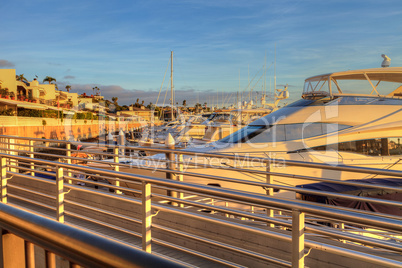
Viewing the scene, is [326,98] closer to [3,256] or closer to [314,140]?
[314,140]

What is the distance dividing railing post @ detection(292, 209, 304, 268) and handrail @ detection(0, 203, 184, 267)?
1552 millimetres

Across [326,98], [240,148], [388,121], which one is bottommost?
[240,148]

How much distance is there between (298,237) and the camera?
2.49 metres

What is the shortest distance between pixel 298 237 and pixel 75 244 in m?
1.76

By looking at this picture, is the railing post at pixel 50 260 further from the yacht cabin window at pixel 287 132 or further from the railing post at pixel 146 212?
the yacht cabin window at pixel 287 132

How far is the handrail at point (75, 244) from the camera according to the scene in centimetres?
106

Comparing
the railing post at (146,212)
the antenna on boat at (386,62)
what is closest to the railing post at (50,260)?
the railing post at (146,212)

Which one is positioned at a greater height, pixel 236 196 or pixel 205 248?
pixel 236 196

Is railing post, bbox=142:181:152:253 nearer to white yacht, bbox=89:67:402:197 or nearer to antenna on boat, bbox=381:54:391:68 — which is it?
white yacht, bbox=89:67:402:197

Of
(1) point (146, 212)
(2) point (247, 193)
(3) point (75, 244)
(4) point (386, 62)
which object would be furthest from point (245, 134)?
(3) point (75, 244)

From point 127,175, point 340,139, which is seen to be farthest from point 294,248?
point 340,139

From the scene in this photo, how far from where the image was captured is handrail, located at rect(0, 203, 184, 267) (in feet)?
3.49

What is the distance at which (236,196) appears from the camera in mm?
2547

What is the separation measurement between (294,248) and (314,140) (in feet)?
28.9
